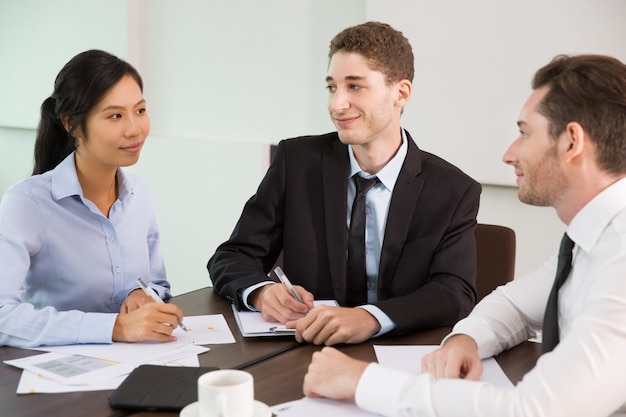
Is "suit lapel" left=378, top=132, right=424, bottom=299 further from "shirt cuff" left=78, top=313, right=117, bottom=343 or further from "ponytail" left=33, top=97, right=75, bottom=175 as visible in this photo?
"ponytail" left=33, top=97, right=75, bottom=175

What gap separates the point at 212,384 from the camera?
3.93 ft

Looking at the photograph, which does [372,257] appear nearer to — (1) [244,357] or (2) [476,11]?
(1) [244,357]

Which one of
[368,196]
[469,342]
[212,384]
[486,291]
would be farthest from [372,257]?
[212,384]

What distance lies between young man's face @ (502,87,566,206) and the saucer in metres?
0.67

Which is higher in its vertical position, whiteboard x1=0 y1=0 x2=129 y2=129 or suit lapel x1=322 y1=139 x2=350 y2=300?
whiteboard x1=0 y1=0 x2=129 y2=129

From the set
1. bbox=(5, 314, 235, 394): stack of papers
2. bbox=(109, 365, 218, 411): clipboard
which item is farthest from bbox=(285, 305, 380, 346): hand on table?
bbox=(109, 365, 218, 411): clipboard

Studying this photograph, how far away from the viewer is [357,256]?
2.12m

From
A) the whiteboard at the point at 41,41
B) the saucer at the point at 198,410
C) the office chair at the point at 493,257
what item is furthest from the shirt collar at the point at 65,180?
the whiteboard at the point at 41,41

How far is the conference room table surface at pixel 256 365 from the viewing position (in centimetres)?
131

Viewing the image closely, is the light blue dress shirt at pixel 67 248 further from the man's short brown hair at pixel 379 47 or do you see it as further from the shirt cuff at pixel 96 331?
the man's short brown hair at pixel 379 47

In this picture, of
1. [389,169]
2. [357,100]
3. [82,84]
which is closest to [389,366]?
[389,169]

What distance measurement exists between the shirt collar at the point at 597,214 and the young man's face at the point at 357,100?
89 cm

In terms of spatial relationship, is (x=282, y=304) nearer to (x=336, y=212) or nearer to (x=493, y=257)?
(x=336, y=212)

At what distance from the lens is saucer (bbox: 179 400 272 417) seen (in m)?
1.20
